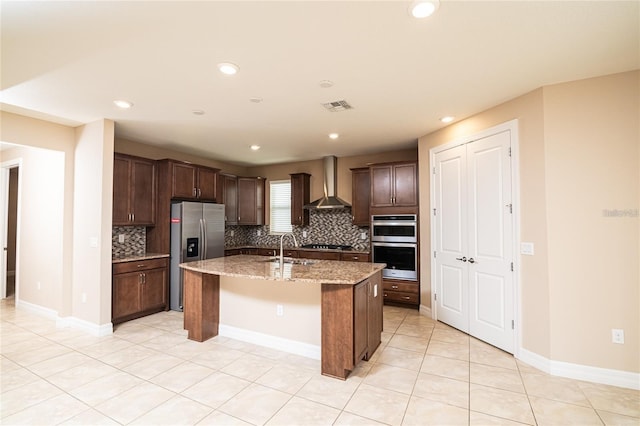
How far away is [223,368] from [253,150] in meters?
3.82

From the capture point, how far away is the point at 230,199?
258 inches

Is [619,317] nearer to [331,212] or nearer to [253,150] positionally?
[331,212]

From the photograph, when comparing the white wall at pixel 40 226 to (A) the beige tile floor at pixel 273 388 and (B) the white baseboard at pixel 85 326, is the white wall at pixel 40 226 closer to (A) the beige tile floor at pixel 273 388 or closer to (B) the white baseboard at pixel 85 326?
(B) the white baseboard at pixel 85 326

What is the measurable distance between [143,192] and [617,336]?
5894mm

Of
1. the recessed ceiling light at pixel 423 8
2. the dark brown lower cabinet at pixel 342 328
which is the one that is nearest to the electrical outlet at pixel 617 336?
A: the dark brown lower cabinet at pixel 342 328

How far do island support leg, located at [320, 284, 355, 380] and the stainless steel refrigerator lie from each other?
297 cm

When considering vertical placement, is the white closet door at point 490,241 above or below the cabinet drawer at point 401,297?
above

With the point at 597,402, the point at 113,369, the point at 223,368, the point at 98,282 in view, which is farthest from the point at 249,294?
the point at 597,402

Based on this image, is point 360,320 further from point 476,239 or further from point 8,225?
point 8,225

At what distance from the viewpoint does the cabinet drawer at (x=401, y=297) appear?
483 cm

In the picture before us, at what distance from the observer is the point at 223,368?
114 inches

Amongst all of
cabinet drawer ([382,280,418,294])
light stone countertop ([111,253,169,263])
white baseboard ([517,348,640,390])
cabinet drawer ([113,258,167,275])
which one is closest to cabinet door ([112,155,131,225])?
light stone countertop ([111,253,169,263])

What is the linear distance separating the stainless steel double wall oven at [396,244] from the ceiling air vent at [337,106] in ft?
7.26

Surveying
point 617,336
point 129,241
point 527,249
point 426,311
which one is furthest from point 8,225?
point 617,336
